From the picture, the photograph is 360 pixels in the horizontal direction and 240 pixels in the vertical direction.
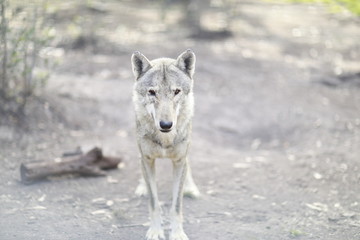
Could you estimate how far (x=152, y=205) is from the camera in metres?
5.30

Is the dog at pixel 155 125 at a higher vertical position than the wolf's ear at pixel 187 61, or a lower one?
lower

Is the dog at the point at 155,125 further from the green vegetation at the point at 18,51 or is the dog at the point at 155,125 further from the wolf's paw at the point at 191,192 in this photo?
the green vegetation at the point at 18,51

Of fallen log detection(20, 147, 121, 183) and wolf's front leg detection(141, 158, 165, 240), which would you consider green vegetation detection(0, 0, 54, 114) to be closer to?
fallen log detection(20, 147, 121, 183)

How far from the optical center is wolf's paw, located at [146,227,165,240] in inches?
204

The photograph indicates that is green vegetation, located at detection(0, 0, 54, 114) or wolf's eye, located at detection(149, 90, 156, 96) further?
green vegetation, located at detection(0, 0, 54, 114)

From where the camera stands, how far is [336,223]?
5.66 m

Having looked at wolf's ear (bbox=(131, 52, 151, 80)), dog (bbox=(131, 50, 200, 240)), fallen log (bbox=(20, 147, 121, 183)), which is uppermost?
wolf's ear (bbox=(131, 52, 151, 80))

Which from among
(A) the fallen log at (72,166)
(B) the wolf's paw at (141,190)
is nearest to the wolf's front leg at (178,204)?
(B) the wolf's paw at (141,190)

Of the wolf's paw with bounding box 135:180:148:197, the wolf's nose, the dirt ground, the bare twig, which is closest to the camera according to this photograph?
the wolf's nose

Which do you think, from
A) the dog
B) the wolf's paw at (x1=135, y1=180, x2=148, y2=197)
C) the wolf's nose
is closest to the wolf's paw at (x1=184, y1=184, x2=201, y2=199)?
the wolf's paw at (x1=135, y1=180, x2=148, y2=197)

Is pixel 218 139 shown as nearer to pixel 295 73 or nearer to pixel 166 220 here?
pixel 166 220

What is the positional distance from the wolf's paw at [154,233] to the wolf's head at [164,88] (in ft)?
4.07

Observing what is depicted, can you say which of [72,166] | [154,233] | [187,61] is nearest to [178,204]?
[154,233]

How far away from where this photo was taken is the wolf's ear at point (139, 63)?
524 centimetres
